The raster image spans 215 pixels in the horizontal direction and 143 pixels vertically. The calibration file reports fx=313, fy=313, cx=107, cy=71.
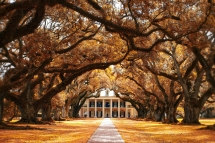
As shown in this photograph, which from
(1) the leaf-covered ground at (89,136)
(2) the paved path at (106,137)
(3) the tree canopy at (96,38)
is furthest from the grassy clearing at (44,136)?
(3) the tree canopy at (96,38)

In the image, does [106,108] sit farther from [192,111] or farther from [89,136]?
[89,136]

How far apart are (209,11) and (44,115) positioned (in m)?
25.4

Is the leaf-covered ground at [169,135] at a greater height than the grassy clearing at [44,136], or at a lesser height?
lesser

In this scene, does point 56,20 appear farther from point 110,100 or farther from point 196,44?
point 110,100

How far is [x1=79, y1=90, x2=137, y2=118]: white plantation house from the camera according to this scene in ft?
351

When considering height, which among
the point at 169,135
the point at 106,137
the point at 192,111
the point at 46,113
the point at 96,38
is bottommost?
the point at 169,135

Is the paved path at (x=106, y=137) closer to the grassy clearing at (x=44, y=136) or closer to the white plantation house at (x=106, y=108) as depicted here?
the grassy clearing at (x=44, y=136)

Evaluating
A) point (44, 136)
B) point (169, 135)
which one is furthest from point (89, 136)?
point (169, 135)

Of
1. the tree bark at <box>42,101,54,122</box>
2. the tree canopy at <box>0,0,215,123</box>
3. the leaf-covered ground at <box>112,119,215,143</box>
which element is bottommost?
the leaf-covered ground at <box>112,119,215,143</box>

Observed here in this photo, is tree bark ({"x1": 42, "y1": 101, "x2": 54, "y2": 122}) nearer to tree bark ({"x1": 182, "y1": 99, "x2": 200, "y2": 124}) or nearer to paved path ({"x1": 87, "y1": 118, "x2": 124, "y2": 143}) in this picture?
tree bark ({"x1": 182, "y1": 99, "x2": 200, "y2": 124})

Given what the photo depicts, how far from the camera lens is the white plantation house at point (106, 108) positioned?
10712 centimetres

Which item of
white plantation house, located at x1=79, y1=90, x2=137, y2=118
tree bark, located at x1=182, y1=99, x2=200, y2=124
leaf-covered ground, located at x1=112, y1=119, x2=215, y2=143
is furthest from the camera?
white plantation house, located at x1=79, y1=90, x2=137, y2=118

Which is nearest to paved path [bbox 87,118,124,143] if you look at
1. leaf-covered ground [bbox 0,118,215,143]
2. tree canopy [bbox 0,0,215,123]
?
leaf-covered ground [bbox 0,118,215,143]

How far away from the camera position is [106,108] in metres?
109
